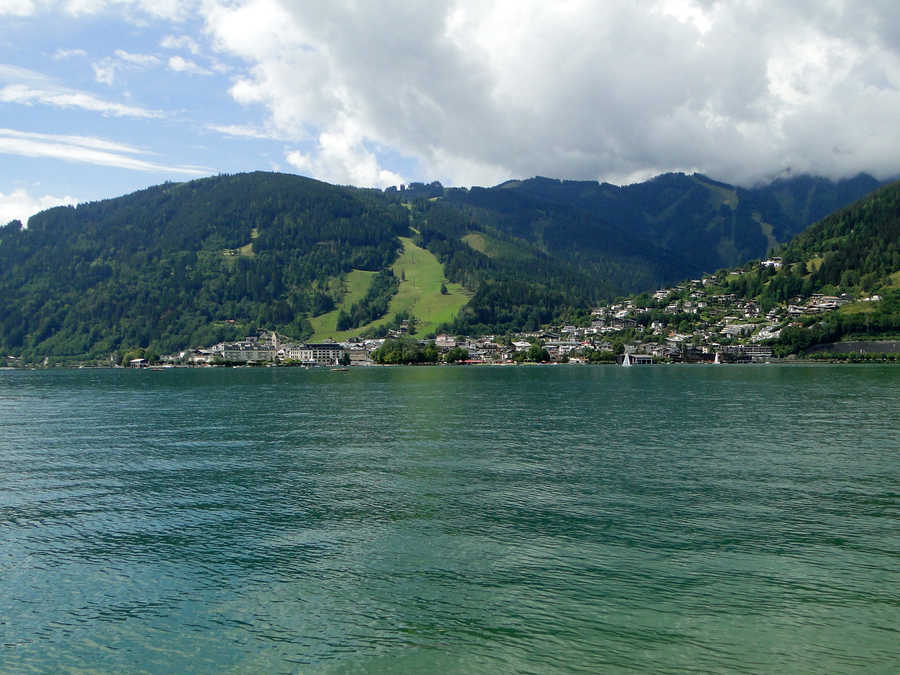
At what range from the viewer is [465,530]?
1027 inches

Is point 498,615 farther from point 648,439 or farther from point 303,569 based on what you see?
point 648,439

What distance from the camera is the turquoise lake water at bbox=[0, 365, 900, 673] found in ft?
54.5

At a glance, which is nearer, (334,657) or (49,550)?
(334,657)

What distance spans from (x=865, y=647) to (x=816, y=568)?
5.24 metres

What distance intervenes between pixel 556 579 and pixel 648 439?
31177mm

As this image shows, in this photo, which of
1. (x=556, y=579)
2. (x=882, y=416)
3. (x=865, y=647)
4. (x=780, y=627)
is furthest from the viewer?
(x=882, y=416)

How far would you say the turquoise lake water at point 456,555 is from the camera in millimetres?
16609

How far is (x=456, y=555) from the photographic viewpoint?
23156 millimetres

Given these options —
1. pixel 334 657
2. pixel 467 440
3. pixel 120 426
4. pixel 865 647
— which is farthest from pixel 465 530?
pixel 120 426

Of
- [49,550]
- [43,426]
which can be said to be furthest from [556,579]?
[43,426]

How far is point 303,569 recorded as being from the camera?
864 inches

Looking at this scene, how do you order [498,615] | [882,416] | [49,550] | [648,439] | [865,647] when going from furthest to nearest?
[882,416] → [648,439] → [49,550] → [498,615] → [865,647]

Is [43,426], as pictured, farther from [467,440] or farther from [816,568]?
[816,568]

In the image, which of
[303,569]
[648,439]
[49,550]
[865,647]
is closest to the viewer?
[865,647]
